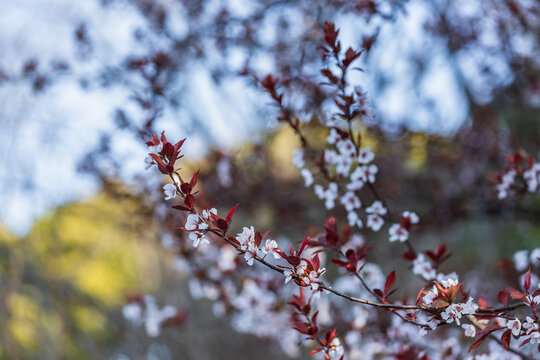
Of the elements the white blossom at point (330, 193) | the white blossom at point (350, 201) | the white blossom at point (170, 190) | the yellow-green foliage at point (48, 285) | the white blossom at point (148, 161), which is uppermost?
the yellow-green foliage at point (48, 285)

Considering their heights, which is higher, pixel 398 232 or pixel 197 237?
pixel 398 232

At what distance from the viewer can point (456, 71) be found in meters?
4.37

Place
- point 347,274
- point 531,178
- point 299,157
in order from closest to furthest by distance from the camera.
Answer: point 299,157
point 531,178
point 347,274

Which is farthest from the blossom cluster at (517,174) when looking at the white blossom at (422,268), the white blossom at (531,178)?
the white blossom at (422,268)

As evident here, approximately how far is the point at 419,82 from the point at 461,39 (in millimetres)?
545

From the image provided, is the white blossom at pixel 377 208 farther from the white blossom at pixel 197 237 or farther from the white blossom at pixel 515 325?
the white blossom at pixel 197 237

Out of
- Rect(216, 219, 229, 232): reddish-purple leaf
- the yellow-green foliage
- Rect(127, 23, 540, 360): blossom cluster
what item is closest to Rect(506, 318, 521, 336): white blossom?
Rect(127, 23, 540, 360): blossom cluster

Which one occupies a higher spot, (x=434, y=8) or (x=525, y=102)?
(x=434, y=8)

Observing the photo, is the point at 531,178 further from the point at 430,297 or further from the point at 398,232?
the point at 430,297

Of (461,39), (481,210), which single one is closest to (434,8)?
(461,39)

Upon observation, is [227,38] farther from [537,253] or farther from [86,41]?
[537,253]

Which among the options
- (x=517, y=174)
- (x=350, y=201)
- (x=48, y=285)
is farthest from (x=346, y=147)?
(x=48, y=285)

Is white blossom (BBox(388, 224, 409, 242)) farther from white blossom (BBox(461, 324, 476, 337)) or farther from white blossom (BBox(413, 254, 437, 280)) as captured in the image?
white blossom (BBox(461, 324, 476, 337))

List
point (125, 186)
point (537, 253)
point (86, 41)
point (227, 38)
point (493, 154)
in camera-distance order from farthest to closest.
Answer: point (493, 154)
point (125, 186)
point (86, 41)
point (227, 38)
point (537, 253)
